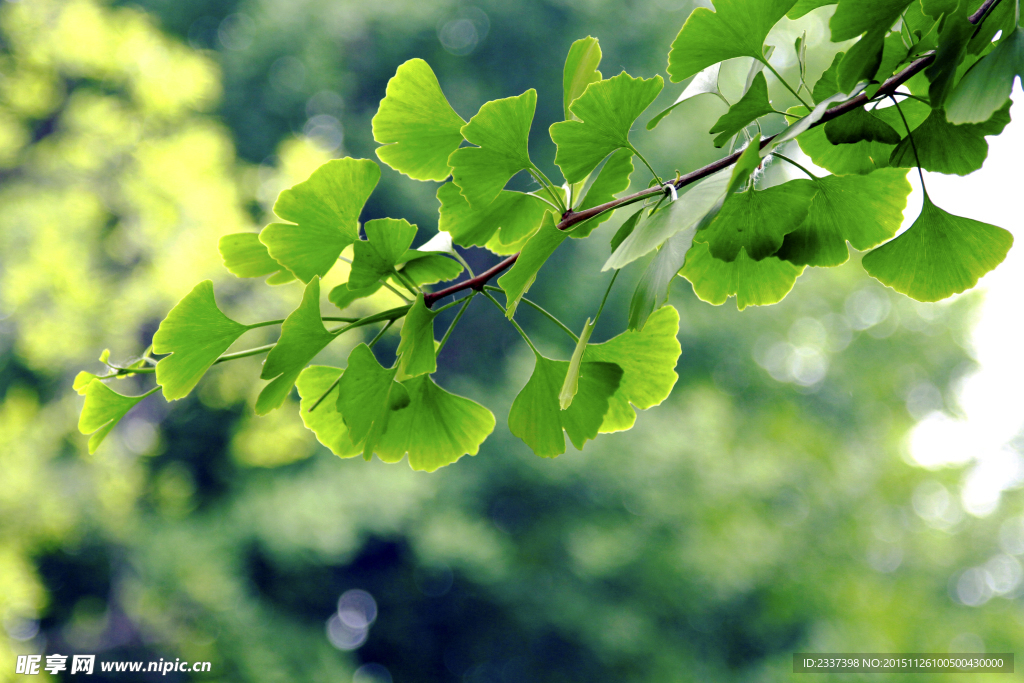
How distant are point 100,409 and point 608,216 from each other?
224 millimetres

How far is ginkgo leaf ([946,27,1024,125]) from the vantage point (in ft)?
0.63

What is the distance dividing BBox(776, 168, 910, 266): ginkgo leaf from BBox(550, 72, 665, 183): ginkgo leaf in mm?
85

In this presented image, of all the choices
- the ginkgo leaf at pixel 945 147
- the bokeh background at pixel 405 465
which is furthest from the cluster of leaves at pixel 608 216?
the bokeh background at pixel 405 465

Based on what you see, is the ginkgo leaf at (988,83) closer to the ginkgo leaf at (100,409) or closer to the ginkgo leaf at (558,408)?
the ginkgo leaf at (558,408)

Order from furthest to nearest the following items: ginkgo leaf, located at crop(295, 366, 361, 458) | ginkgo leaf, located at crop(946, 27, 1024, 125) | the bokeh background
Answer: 1. the bokeh background
2. ginkgo leaf, located at crop(295, 366, 361, 458)
3. ginkgo leaf, located at crop(946, 27, 1024, 125)

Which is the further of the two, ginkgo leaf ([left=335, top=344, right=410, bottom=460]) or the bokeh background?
the bokeh background

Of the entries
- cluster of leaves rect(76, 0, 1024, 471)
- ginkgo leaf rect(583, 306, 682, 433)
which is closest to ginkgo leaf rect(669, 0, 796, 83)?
cluster of leaves rect(76, 0, 1024, 471)

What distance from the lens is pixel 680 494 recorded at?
2.97m

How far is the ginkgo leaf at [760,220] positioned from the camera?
0.24 m

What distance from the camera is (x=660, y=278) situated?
23 cm

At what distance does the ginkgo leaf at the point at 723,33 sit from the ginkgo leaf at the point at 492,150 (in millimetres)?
59

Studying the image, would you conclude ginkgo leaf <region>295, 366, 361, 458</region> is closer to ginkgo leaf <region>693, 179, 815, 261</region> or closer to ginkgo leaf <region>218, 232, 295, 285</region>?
ginkgo leaf <region>218, 232, 295, 285</region>

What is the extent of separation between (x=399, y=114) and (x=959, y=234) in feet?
0.80

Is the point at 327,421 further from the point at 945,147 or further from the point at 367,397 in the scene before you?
the point at 945,147
